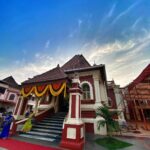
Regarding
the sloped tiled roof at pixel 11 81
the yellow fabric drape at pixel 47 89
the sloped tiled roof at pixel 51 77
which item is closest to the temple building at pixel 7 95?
the sloped tiled roof at pixel 11 81

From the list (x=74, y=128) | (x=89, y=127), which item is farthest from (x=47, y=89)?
(x=89, y=127)

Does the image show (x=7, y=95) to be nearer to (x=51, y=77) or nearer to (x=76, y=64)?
(x=76, y=64)

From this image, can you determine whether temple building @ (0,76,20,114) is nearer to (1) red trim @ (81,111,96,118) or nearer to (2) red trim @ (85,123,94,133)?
(1) red trim @ (81,111,96,118)

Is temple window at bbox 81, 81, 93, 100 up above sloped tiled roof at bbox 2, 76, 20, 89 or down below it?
below

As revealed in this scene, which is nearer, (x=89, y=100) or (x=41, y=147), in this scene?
(x=41, y=147)

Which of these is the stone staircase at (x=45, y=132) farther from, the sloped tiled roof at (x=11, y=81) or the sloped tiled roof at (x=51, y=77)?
the sloped tiled roof at (x=11, y=81)

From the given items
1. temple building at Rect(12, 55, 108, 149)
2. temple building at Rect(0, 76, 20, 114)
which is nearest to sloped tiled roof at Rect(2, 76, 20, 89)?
temple building at Rect(0, 76, 20, 114)

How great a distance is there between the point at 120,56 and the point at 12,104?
71.1ft

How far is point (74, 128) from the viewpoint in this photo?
4566 mm

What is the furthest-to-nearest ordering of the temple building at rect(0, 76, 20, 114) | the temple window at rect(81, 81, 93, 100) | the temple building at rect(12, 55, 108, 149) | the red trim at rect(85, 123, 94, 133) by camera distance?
the temple building at rect(0, 76, 20, 114)
the temple window at rect(81, 81, 93, 100)
the red trim at rect(85, 123, 94, 133)
the temple building at rect(12, 55, 108, 149)

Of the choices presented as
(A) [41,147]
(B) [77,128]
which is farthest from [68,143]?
(A) [41,147]

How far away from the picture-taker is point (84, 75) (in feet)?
28.7

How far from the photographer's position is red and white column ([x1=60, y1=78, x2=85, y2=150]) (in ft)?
14.1

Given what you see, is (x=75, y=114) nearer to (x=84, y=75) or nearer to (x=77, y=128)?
(x=77, y=128)
